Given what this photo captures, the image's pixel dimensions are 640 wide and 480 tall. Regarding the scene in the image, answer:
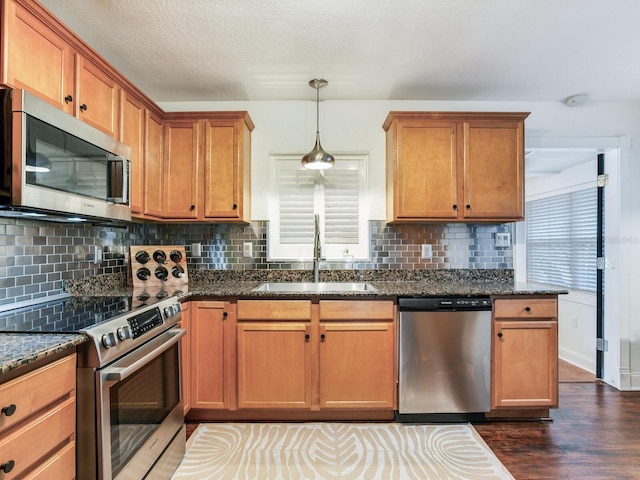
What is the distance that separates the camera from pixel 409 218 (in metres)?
2.62

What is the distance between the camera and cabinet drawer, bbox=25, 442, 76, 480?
1.05m

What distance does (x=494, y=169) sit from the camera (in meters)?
2.61

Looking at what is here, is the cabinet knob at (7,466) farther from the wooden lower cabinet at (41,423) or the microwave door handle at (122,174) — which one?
the microwave door handle at (122,174)

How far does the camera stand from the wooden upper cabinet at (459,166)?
2.61 meters

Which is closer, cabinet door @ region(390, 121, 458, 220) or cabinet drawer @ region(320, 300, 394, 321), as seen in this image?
cabinet drawer @ region(320, 300, 394, 321)

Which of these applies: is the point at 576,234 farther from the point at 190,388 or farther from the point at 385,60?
the point at 190,388

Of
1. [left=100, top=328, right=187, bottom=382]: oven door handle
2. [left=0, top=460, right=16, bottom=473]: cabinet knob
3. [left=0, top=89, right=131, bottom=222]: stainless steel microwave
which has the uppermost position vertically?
[left=0, top=89, right=131, bottom=222]: stainless steel microwave

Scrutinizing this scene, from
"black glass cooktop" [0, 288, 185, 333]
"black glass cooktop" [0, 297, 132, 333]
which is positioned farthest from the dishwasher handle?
"black glass cooktop" [0, 297, 132, 333]

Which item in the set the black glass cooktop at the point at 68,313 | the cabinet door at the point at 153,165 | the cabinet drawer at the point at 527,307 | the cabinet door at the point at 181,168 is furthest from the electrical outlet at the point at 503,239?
the cabinet door at the point at 153,165

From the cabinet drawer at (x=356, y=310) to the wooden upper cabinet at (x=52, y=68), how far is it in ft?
5.65

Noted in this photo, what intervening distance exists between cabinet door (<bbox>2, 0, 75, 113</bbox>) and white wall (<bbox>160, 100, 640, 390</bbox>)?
1.37 m

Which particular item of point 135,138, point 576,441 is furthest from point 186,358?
point 576,441

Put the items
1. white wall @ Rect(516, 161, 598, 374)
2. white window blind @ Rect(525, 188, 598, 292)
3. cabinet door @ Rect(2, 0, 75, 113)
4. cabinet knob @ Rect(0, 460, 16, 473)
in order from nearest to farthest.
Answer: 1. cabinet knob @ Rect(0, 460, 16, 473)
2. cabinet door @ Rect(2, 0, 75, 113)
3. white wall @ Rect(516, 161, 598, 374)
4. white window blind @ Rect(525, 188, 598, 292)

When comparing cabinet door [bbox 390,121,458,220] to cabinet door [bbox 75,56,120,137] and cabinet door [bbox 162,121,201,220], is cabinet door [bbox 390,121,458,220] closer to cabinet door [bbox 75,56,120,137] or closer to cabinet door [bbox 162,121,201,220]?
cabinet door [bbox 162,121,201,220]
